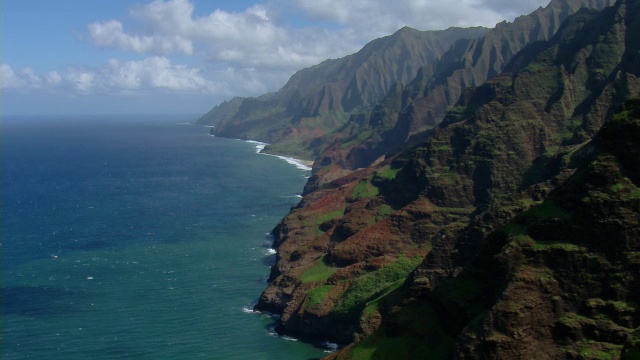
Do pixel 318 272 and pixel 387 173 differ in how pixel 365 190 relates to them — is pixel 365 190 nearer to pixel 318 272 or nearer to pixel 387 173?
pixel 387 173

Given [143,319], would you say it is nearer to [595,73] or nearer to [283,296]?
[283,296]

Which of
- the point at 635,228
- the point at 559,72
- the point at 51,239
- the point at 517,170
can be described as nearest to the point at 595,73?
the point at 559,72

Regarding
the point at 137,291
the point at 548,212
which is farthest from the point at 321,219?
the point at 548,212

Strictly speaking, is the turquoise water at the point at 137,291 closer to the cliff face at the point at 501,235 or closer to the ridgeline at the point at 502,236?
the cliff face at the point at 501,235

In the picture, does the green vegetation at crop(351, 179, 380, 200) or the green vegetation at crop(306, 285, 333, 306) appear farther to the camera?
the green vegetation at crop(351, 179, 380, 200)

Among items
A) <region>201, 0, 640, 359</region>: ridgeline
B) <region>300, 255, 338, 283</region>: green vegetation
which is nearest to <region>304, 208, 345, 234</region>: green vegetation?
<region>201, 0, 640, 359</region>: ridgeline

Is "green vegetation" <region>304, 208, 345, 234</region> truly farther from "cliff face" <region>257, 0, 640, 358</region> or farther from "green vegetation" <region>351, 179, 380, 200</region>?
"green vegetation" <region>351, 179, 380, 200</region>
